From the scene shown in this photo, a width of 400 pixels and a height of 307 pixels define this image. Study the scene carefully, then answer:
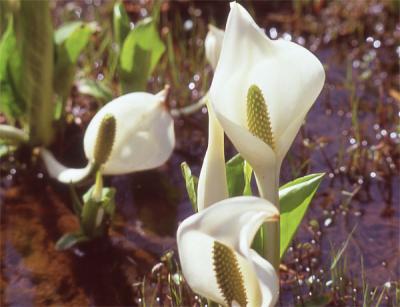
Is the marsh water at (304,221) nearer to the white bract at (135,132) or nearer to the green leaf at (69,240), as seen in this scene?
the green leaf at (69,240)

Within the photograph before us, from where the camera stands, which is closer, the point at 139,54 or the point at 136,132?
the point at 136,132

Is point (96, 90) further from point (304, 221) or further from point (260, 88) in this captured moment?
Answer: point (260, 88)

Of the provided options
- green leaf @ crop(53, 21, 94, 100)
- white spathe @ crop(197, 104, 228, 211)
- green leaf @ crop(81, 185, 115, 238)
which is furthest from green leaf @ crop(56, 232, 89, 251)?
white spathe @ crop(197, 104, 228, 211)

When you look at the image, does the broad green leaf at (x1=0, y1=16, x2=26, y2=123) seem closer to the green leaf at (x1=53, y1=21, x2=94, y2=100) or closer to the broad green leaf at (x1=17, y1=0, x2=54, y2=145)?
the broad green leaf at (x1=17, y1=0, x2=54, y2=145)

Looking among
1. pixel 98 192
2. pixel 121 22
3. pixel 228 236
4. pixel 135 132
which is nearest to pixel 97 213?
pixel 98 192

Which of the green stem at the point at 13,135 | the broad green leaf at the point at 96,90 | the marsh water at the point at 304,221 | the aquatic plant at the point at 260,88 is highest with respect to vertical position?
the aquatic plant at the point at 260,88

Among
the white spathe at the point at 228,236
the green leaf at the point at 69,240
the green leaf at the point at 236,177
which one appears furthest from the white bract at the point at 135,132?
the white spathe at the point at 228,236

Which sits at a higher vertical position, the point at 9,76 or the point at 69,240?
the point at 9,76

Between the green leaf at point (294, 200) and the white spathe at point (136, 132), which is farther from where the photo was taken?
the white spathe at point (136, 132)
